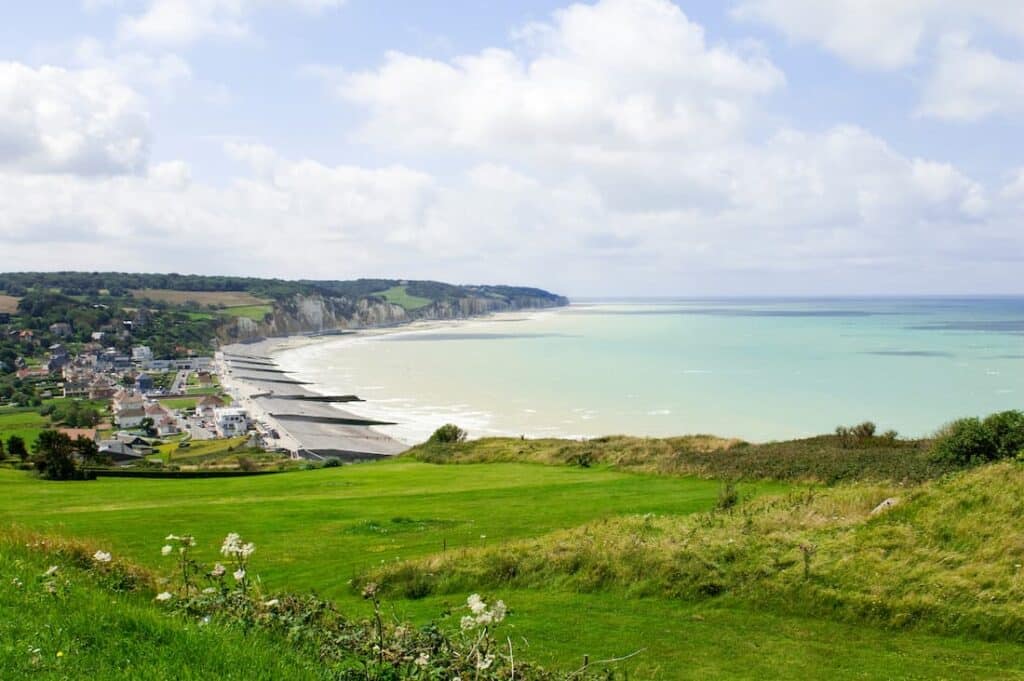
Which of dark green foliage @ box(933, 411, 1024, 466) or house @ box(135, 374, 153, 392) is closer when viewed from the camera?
dark green foliage @ box(933, 411, 1024, 466)

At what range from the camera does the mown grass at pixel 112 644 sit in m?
4.97

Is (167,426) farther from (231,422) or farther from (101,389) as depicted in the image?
(101,389)

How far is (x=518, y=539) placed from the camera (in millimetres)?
16250

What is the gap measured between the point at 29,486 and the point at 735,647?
26932mm

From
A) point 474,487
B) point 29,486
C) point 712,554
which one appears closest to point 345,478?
point 474,487

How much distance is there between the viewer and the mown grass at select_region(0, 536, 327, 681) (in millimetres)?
4973

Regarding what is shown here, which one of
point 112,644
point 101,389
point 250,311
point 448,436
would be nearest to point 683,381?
point 448,436

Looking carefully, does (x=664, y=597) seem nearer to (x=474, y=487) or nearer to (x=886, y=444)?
(x=474, y=487)

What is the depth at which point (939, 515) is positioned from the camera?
13.1 metres

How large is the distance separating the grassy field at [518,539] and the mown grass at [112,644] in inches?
136

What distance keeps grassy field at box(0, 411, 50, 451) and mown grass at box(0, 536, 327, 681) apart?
63.9 meters

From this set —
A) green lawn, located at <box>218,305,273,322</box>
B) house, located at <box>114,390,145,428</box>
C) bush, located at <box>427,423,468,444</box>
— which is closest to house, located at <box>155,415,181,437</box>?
house, located at <box>114,390,145,428</box>

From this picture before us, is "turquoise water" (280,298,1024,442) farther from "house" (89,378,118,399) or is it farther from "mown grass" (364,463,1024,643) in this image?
"mown grass" (364,463,1024,643)

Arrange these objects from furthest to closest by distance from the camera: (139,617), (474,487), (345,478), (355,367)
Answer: (355,367) → (345,478) → (474,487) → (139,617)
